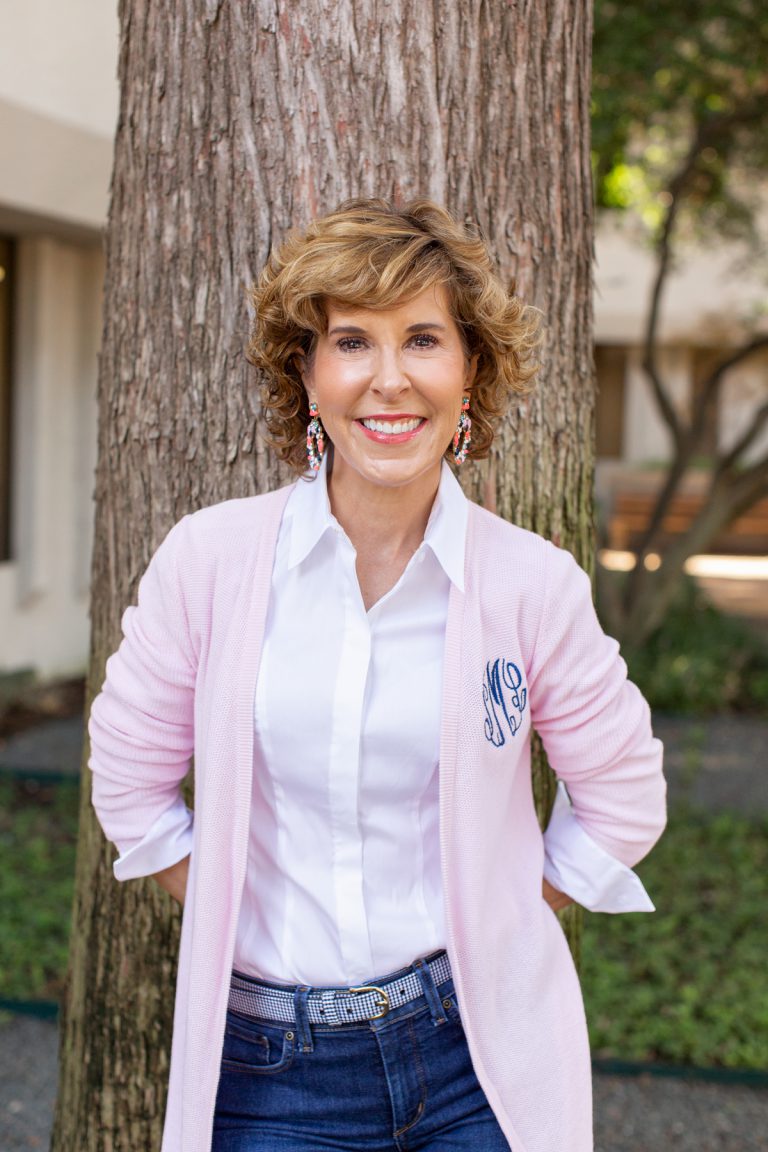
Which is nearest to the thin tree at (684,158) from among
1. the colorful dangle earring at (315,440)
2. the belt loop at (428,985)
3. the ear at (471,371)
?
the ear at (471,371)

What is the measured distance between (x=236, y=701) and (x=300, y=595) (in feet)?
0.67

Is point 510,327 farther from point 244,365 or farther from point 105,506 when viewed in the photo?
point 105,506

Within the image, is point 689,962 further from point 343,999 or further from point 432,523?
point 432,523

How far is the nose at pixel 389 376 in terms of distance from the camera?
2035 mm

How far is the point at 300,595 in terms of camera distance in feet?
7.02

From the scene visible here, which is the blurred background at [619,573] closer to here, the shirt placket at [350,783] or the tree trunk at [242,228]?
the tree trunk at [242,228]

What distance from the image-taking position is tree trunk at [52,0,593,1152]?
2562mm

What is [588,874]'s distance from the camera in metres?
2.32

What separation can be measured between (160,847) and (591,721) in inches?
30.7

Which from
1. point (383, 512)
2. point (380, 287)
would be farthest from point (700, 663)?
point (380, 287)

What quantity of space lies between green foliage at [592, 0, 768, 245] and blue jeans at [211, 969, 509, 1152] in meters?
7.57

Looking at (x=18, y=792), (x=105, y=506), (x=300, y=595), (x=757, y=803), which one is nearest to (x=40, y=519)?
(x=18, y=792)

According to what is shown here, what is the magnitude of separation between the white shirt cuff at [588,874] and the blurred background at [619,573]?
214 centimetres

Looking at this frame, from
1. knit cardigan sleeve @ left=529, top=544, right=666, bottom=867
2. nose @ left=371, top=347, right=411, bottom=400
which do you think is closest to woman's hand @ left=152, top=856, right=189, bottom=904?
knit cardigan sleeve @ left=529, top=544, right=666, bottom=867
